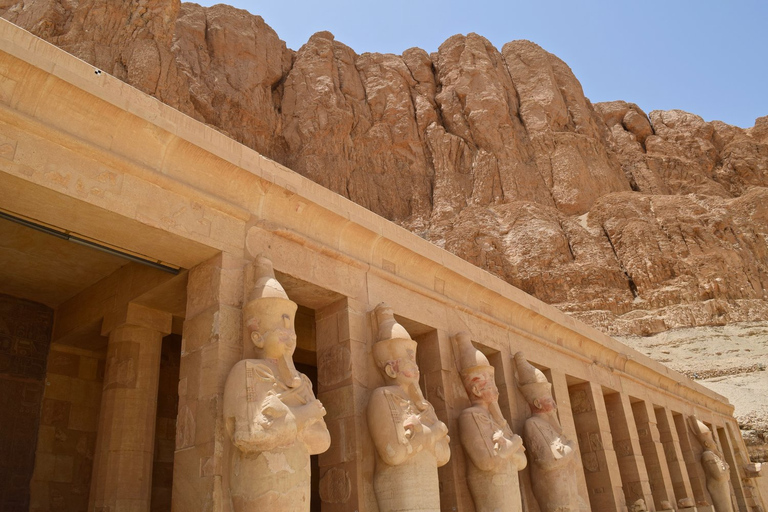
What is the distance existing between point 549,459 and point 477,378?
1369 millimetres

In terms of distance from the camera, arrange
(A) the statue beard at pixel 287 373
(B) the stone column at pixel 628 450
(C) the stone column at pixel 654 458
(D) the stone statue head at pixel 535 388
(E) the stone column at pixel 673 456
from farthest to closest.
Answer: (E) the stone column at pixel 673 456
(C) the stone column at pixel 654 458
(B) the stone column at pixel 628 450
(D) the stone statue head at pixel 535 388
(A) the statue beard at pixel 287 373

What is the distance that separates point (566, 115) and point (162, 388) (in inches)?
1523

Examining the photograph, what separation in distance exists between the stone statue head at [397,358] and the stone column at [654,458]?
6.97 meters

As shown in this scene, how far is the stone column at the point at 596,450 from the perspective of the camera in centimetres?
902

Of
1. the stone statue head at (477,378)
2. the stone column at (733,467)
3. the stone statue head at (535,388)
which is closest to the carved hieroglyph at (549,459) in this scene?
the stone statue head at (535,388)

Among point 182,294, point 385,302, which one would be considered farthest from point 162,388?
point 385,302

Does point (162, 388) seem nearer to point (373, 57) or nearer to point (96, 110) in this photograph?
point (96, 110)

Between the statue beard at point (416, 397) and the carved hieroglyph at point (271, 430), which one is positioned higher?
the statue beard at point (416, 397)

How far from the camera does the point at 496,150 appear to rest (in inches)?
1580

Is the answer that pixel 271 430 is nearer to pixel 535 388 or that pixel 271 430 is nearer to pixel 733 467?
pixel 535 388

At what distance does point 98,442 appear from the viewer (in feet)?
19.3

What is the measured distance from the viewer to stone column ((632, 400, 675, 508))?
10.8m

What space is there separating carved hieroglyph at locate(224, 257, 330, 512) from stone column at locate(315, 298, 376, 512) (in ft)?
3.07

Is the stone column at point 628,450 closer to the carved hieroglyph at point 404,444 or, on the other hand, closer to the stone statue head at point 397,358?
the carved hieroglyph at point 404,444
